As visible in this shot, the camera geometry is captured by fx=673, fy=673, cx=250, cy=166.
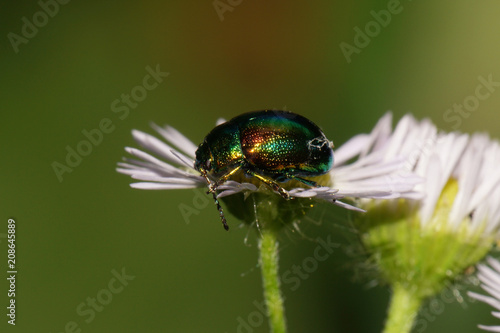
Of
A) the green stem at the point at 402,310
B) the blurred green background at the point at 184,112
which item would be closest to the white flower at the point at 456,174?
the green stem at the point at 402,310

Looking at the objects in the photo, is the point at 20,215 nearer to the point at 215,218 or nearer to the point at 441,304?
the point at 215,218

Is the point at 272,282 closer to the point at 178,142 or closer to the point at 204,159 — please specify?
the point at 204,159

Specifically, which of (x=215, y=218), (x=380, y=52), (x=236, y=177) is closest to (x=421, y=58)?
(x=380, y=52)

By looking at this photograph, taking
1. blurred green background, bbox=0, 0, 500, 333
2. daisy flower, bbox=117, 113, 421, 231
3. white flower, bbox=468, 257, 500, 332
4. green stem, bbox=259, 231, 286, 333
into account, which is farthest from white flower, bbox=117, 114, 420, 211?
blurred green background, bbox=0, 0, 500, 333

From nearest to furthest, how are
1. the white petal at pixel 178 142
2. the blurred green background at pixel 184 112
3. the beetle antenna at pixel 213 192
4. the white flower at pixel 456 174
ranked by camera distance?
the beetle antenna at pixel 213 192, the white flower at pixel 456 174, the white petal at pixel 178 142, the blurred green background at pixel 184 112

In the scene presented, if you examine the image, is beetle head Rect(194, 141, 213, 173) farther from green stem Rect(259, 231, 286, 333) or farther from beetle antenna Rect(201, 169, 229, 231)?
green stem Rect(259, 231, 286, 333)

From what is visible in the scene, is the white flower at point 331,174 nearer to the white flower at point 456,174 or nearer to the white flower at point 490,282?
the white flower at point 456,174

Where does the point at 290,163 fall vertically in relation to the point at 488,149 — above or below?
above
